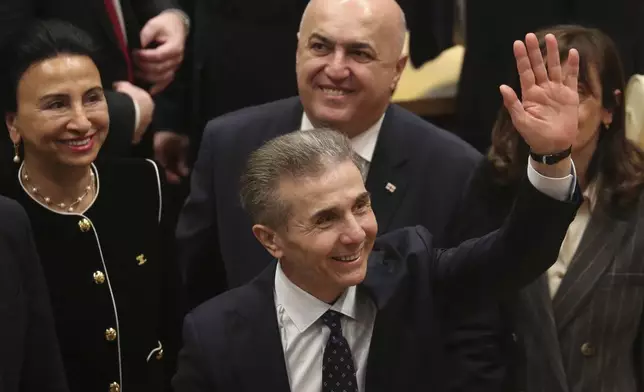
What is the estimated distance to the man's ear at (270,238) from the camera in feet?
6.29

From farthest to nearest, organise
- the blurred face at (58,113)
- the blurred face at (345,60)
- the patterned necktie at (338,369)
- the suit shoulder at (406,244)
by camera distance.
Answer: the blurred face at (345,60)
the blurred face at (58,113)
the suit shoulder at (406,244)
the patterned necktie at (338,369)

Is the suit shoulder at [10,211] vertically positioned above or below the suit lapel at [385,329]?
above

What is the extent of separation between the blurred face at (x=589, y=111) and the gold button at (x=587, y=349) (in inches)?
15.7

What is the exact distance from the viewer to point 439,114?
11.4 feet

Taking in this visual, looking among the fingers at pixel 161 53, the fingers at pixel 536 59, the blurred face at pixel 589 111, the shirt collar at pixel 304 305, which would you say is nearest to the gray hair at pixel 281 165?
the shirt collar at pixel 304 305

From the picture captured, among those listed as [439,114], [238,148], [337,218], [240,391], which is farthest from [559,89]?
[439,114]

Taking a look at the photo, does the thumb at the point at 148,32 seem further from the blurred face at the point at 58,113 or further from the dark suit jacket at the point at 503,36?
the dark suit jacket at the point at 503,36

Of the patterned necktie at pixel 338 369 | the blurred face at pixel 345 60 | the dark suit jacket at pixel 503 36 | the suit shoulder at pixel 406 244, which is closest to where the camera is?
the patterned necktie at pixel 338 369

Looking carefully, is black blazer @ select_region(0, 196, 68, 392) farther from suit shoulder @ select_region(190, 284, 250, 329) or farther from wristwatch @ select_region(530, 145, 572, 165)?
wristwatch @ select_region(530, 145, 572, 165)

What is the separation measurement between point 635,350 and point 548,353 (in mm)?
181

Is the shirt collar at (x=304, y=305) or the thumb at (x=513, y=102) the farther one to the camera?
the shirt collar at (x=304, y=305)

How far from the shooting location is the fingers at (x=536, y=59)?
1792 millimetres

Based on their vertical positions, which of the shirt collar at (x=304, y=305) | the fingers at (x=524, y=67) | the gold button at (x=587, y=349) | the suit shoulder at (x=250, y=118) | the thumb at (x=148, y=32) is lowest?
the gold button at (x=587, y=349)

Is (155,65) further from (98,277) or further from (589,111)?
(589,111)
